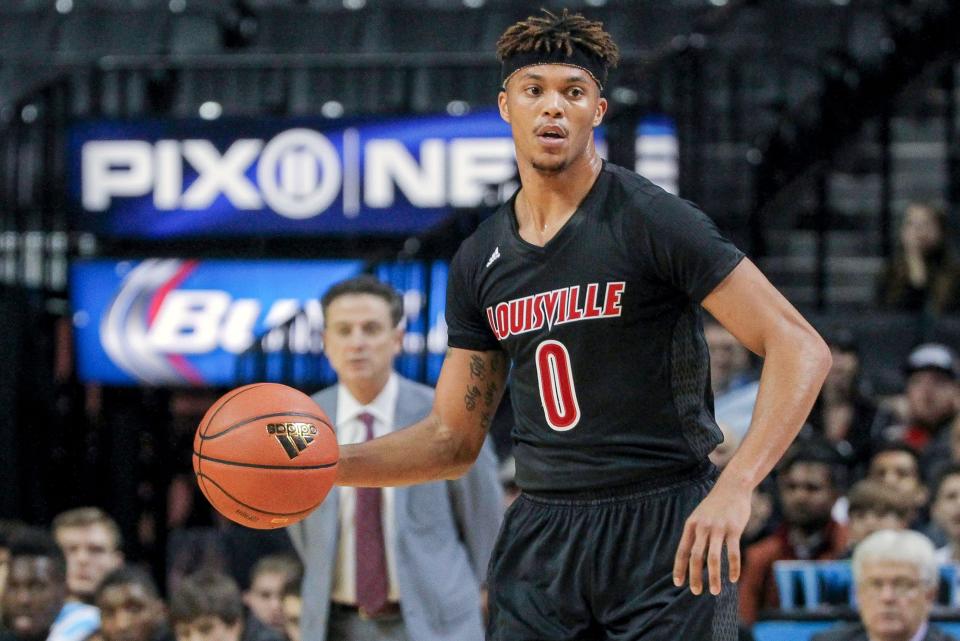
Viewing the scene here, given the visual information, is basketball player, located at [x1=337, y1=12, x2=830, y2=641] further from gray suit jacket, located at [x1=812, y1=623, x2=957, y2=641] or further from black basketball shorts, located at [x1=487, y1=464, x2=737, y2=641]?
gray suit jacket, located at [x1=812, y1=623, x2=957, y2=641]

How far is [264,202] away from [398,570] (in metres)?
6.55

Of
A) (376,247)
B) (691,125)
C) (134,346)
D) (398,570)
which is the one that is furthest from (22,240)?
(398,570)

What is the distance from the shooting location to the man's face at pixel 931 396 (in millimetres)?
9383

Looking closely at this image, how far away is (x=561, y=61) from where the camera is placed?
4.15 meters

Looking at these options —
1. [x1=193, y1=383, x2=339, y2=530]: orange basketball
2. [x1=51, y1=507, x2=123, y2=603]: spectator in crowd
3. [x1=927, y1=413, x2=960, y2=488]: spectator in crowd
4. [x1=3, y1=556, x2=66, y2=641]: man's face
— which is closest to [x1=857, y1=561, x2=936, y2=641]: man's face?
[x1=927, y1=413, x2=960, y2=488]: spectator in crowd

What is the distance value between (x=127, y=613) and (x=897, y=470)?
12.1 ft

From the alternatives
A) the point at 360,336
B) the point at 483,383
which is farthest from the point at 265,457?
the point at 360,336

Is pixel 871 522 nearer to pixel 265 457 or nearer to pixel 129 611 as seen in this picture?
pixel 129 611

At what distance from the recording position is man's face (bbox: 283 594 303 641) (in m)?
7.80

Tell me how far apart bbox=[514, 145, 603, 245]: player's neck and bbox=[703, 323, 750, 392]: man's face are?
5.84m

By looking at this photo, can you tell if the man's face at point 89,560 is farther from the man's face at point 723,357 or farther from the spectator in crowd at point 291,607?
the man's face at point 723,357

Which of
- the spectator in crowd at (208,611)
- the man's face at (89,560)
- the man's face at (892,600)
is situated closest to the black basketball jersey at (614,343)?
the man's face at (892,600)

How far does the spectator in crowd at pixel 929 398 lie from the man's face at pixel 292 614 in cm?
343

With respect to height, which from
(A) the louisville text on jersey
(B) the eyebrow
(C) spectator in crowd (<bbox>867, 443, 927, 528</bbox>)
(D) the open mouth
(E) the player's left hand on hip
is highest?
(B) the eyebrow
